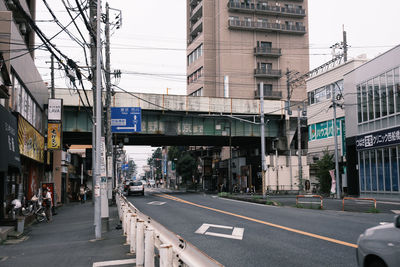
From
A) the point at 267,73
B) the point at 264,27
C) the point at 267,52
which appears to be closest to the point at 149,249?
the point at 267,73

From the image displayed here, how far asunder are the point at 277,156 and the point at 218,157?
74.6ft

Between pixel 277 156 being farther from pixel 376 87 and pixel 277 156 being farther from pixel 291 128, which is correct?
pixel 376 87

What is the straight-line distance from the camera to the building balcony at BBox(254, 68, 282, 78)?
232 ft

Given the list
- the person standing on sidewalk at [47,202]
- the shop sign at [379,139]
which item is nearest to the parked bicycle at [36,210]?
the person standing on sidewalk at [47,202]

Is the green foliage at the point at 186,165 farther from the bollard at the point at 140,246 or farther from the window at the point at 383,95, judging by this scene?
the bollard at the point at 140,246

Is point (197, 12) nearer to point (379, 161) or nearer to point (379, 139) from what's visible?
point (379, 139)

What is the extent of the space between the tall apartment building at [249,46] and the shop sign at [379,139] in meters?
34.4

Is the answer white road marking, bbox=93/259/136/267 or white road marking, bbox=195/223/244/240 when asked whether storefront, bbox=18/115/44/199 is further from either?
white road marking, bbox=93/259/136/267

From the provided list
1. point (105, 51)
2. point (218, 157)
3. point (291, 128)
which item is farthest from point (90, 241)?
point (218, 157)

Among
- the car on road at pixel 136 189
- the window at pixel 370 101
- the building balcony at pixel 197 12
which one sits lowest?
the car on road at pixel 136 189

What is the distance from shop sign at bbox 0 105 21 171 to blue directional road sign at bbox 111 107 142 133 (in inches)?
561

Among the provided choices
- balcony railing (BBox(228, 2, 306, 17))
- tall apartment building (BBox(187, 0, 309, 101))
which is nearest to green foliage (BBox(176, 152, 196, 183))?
tall apartment building (BBox(187, 0, 309, 101))

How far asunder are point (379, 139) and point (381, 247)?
97.0ft

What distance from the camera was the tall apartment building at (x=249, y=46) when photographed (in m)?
70.4
